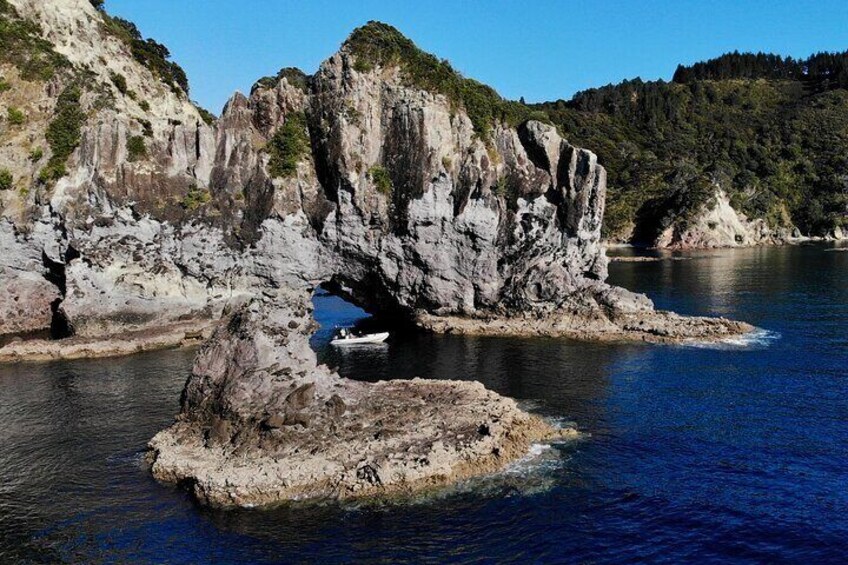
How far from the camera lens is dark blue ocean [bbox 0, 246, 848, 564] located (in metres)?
28.5

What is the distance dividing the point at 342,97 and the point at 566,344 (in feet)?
110

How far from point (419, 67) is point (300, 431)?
44570 millimetres

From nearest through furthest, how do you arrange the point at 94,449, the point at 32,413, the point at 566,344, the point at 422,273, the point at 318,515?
1. the point at 318,515
2. the point at 94,449
3. the point at 32,413
4. the point at 566,344
5. the point at 422,273

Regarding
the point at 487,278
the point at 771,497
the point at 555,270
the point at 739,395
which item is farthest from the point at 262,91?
the point at 771,497

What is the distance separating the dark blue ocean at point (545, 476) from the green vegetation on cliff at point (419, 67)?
89.4 feet

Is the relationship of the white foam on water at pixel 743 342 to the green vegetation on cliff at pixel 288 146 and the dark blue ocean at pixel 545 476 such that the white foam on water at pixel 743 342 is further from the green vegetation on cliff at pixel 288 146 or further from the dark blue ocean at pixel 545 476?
the green vegetation on cliff at pixel 288 146

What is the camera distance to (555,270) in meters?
72.4

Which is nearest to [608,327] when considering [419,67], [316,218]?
[316,218]

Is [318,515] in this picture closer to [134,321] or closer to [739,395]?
[739,395]

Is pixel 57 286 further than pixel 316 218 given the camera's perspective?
Yes

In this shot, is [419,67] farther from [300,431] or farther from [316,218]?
[300,431]

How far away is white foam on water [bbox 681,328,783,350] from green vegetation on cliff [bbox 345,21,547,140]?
30374 mm

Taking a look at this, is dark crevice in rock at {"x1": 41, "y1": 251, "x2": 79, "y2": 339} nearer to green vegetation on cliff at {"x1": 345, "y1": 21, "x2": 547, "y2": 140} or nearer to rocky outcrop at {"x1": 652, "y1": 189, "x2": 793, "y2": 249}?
green vegetation on cliff at {"x1": 345, "y1": 21, "x2": 547, "y2": 140}

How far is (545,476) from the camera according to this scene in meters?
34.7
